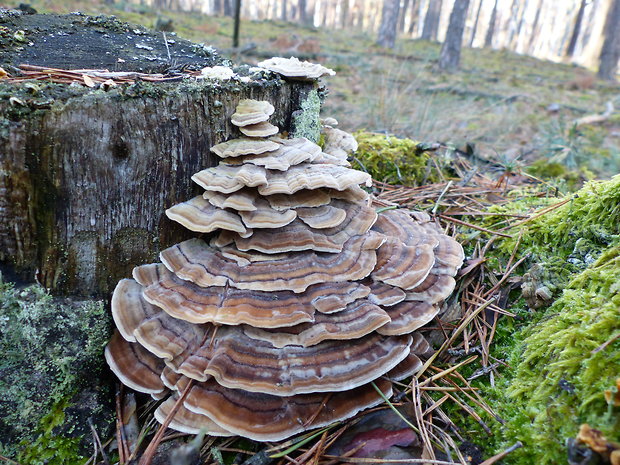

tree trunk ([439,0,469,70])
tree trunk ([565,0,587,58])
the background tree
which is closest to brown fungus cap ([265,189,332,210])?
tree trunk ([439,0,469,70])

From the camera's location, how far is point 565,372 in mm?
1788

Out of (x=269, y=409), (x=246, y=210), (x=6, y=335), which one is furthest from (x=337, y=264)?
(x=6, y=335)

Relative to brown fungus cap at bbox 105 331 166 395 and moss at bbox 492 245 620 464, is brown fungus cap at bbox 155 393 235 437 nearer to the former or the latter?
brown fungus cap at bbox 105 331 166 395

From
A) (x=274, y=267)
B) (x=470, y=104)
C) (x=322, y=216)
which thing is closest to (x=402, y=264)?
(x=322, y=216)

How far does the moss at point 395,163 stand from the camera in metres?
4.28

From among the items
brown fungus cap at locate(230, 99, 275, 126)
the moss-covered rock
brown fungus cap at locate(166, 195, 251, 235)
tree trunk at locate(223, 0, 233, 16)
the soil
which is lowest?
the moss-covered rock

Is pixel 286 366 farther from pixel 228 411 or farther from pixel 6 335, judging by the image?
pixel 6 335

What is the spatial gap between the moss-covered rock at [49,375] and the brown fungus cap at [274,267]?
0.61 m

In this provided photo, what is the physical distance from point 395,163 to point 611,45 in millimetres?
25250

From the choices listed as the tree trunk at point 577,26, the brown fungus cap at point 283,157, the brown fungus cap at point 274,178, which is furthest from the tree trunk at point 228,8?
the brown fungus cap at point 274,178

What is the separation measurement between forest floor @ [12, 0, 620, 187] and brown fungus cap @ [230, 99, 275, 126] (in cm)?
261

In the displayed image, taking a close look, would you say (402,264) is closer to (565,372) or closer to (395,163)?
(565,372)

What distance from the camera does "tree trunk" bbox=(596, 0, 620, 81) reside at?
2114cm

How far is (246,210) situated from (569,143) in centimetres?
802
